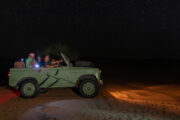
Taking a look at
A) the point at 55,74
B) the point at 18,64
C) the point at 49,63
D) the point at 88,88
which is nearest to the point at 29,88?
the point at 18,64

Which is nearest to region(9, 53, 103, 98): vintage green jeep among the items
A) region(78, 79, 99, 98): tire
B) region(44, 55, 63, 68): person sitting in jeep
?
region(78, 79, 99, 98): tire

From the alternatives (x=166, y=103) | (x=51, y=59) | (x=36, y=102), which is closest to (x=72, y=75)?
(x=51, y=59)

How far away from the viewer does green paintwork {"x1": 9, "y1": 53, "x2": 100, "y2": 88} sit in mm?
8727

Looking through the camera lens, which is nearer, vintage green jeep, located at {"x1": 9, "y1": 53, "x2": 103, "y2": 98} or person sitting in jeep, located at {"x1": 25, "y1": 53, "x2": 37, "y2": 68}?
vintage green jeep, located at {"x1": 9, "y1": 53, "x2": 103, "y2": 98}

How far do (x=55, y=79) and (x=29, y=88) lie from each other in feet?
3.26

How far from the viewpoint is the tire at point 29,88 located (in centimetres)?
876

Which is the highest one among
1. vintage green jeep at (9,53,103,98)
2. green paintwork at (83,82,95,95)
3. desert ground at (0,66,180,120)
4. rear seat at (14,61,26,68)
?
rear seat at (14,61,26,68)

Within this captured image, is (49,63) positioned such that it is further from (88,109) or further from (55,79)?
(88,109)

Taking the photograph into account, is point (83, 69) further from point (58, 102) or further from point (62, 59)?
point (58, 102)

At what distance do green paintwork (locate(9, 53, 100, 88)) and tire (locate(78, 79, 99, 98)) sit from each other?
0.86ft

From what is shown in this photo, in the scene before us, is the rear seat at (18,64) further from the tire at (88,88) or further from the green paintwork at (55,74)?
the tire at (88,88)

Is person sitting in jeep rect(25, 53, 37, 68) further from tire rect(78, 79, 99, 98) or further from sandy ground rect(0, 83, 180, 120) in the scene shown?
tire rect(78, 79, 99, 98)

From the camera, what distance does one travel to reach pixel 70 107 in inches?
293

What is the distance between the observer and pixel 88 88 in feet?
29.9
